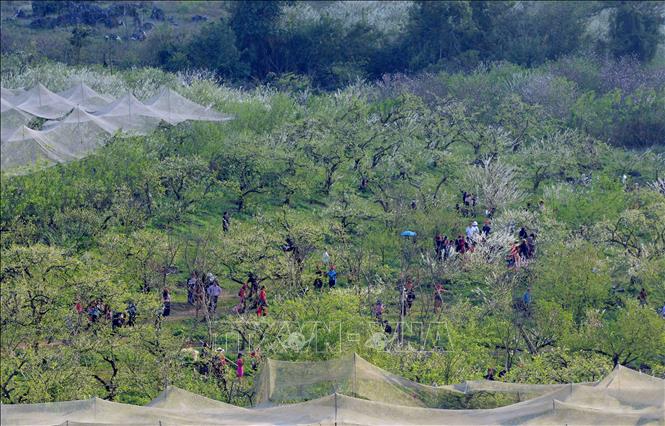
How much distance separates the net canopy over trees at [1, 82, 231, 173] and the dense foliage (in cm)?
108

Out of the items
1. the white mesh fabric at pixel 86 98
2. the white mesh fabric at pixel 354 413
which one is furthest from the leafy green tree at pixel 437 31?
the white mesh fabric at pixel 354 413

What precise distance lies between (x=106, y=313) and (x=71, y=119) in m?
19.2

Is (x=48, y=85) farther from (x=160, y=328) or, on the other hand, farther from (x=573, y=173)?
(x=160, y=328)

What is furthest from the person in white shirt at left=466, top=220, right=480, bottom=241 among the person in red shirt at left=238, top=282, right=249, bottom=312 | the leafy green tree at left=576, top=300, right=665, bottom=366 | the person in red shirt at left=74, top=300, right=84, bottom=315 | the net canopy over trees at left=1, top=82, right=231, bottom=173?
the net canopy over trees at left=1, top=82, right=231, bottom=173

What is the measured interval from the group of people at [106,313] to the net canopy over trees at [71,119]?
35.2 ft

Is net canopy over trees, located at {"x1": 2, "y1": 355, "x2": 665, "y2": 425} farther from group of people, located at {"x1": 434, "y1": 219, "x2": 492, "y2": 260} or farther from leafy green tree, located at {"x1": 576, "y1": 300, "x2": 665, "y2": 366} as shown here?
group of people, located at {"x1": 434, "y1": 219, "x2": 492, "y2": 260}

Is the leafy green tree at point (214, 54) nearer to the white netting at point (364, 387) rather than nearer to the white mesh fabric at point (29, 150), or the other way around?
the white mesh fabric at point (29, 150)

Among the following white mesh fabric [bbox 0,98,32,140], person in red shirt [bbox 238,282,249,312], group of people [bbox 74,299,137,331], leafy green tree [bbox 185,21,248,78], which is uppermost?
group of people [bbox 74,299,137,331]

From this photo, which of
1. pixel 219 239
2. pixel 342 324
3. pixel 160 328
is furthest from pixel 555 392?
pixel 219 239

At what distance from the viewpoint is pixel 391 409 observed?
82.8 ft

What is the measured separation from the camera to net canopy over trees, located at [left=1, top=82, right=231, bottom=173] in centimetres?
4791

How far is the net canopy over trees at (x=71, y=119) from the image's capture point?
157ft

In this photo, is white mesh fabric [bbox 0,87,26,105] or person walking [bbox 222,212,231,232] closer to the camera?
person walking [bbox 222,212,231,232]

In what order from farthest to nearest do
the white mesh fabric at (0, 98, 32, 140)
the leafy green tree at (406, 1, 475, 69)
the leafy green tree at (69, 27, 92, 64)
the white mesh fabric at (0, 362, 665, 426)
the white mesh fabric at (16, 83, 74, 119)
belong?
the leafy green tree at (406, 1, 475, 69), the leafy green tree at (69, 27, 92, 64), the white mesh fabric at (16, 83, 74, 119), the white mesh fabric at (0, 98, 32, 140), the white mesh fabric at (0, 362, 665, 426)
